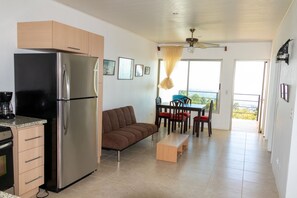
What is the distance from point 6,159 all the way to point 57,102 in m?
0.82

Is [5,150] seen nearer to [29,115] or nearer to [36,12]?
[29,115]

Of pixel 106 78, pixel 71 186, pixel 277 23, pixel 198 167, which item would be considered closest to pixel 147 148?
pixel 198 167

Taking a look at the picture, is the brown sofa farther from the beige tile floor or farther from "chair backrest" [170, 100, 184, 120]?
"chair backrest" [170, 100, 184, 120]

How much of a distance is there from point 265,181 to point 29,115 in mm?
3527

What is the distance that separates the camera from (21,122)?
8.84 feet

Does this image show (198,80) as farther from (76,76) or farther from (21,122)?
(21,122)

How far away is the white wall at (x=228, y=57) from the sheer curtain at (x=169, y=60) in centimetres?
39

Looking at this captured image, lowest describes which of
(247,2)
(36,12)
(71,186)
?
(71,186)

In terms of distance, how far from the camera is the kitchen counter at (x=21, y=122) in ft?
8.52

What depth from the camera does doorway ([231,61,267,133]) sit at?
25.7ft

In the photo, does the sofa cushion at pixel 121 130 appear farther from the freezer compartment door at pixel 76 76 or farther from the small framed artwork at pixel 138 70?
the small framed artwork at pixel 138 70

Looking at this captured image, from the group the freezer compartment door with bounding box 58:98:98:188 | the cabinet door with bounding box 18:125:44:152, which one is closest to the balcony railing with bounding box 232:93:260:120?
the freezer compartment door with bounding box 58:98:98:188

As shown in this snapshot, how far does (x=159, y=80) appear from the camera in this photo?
8.15 metres

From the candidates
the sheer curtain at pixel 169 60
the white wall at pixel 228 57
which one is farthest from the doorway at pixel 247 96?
the sheer curtain at pixel 169 60
